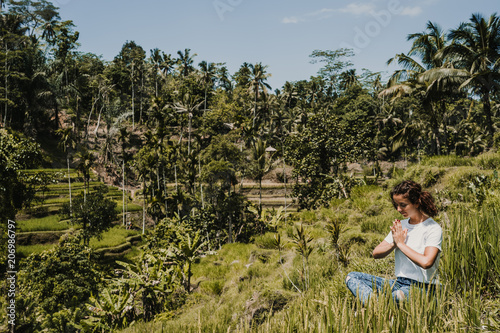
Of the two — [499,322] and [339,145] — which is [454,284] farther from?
[339,145]

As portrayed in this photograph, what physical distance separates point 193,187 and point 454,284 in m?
25.3

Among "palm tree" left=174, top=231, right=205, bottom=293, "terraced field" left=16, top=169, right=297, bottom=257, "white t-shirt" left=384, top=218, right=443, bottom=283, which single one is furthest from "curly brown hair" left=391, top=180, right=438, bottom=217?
"terraced field" left=16, top=169, right=297, bottom=257

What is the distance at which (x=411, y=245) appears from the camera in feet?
8.07

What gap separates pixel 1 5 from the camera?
45.1 m

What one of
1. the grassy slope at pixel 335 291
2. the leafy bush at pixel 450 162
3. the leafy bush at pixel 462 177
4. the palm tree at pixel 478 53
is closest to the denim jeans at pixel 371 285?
the grassy slope at pixel 335 291

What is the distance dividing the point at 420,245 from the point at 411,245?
0.08 meters

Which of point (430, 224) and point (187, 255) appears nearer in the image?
point (430, 224)

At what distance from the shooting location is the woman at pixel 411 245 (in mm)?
2252

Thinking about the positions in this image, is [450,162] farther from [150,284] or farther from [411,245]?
[150,284]

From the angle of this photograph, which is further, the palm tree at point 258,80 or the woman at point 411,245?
the palm tree at point 258,80

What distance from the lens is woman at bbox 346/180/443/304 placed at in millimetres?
2252

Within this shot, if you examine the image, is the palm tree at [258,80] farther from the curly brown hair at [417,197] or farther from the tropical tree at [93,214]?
the curly brown hair at [417,197]

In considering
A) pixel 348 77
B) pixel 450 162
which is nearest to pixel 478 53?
pixel 450 162

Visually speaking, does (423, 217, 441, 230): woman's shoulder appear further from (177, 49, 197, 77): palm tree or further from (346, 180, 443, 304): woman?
(177, 49, 197, 77): palm tree
